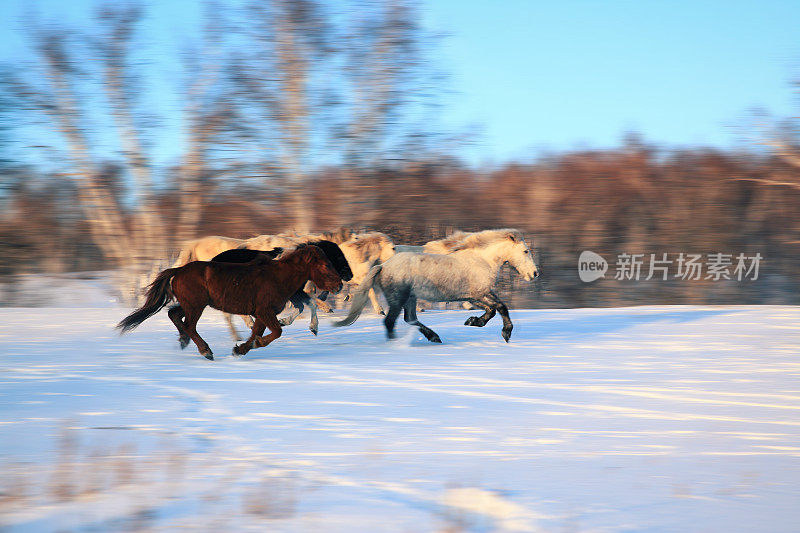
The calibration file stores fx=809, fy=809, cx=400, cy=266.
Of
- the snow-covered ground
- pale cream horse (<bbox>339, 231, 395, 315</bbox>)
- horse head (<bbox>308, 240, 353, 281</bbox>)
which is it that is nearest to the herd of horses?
horse head (<bbox>308, 240, 353, 281</bbox>)

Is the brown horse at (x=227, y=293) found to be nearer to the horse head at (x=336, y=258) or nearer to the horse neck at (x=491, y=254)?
the horse head at (x=336, y=258)

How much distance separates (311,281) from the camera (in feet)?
33.1

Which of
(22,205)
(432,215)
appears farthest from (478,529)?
(22,205)

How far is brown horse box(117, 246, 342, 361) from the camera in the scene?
352 inches

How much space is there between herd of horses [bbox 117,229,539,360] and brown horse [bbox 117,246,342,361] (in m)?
0.01

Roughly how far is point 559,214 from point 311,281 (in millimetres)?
13414

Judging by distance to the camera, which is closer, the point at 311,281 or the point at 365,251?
the point at 311,281

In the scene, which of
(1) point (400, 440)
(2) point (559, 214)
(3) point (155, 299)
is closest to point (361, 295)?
(3) point (155, 299)

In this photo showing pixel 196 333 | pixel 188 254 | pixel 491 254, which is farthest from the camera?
pixel 188 254

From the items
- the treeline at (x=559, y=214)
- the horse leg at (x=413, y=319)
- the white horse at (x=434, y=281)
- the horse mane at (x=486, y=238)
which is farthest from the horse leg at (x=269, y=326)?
the treeline at (x=559, y=214)

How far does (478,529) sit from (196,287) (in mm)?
6245

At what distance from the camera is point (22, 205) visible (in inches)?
717

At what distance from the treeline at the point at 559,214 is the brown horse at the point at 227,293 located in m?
8.39

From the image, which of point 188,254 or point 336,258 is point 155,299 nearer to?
point 336,258
